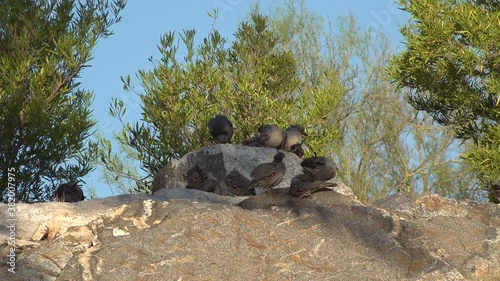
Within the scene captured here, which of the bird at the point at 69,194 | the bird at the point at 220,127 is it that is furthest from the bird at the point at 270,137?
the bird at the point at 69,194

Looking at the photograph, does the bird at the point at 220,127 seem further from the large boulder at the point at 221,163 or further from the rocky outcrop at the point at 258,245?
the rocky outcrop at the point at 258,245

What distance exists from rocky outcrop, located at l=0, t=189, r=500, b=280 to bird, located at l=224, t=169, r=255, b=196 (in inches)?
173

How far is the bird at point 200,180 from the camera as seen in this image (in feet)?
46.7

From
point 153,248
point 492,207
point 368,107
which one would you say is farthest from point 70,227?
point 368,107

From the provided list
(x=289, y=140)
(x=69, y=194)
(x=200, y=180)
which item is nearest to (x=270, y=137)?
(x=289, y=140)

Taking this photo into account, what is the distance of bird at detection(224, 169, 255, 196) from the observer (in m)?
13.4

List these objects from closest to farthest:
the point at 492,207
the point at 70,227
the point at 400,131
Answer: the point at 70,227, the point at 492,207, the point at 400,131

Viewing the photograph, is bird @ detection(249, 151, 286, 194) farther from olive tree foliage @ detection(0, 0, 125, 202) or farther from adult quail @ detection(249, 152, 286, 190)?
olive tree foliage @ detection(0, 0, 125, 202)

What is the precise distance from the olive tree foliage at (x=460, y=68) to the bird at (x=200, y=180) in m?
6.07

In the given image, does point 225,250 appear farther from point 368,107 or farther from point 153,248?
point 368,107

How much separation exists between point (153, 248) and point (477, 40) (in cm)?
1166

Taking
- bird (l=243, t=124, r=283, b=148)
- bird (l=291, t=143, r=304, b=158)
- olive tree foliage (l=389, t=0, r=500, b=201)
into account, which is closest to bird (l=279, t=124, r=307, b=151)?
bird (l=291, t=143, r=304, b=158)

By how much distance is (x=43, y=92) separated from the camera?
17.6m

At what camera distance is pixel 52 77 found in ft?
59.0
